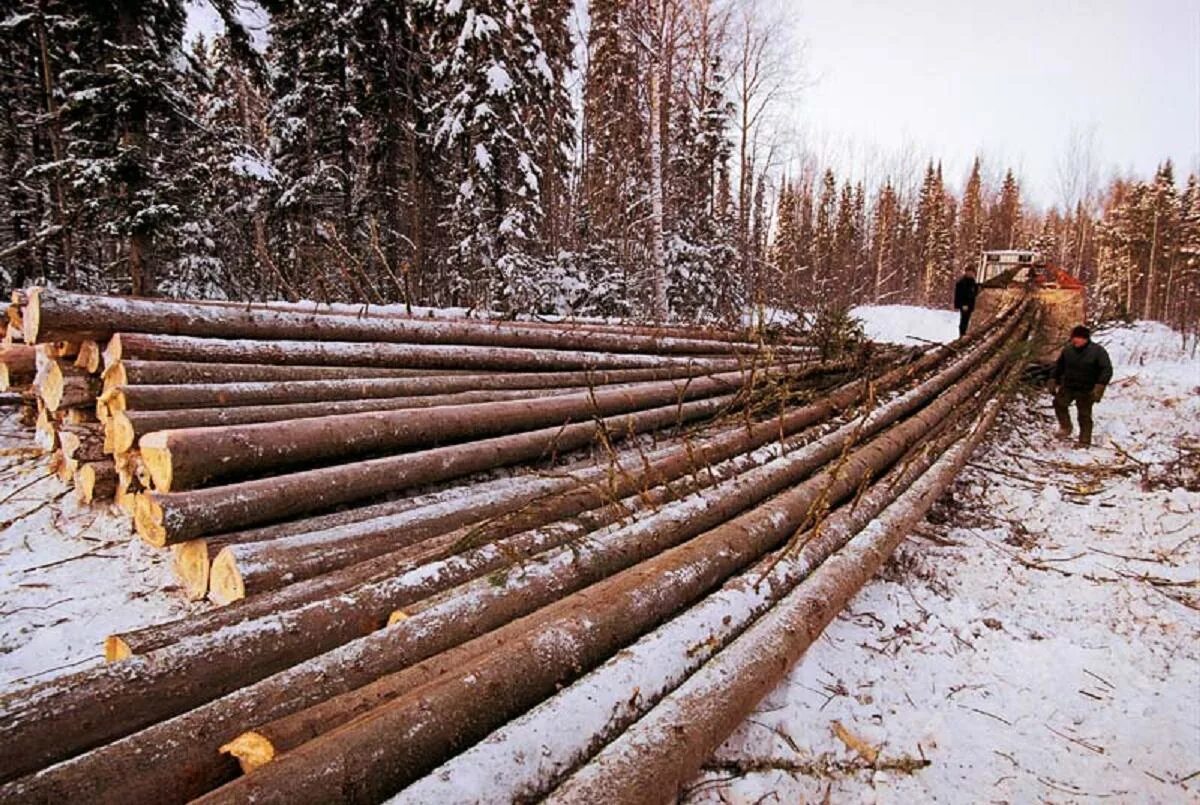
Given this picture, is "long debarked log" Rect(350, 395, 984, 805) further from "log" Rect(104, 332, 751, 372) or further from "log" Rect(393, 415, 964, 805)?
"log" Rect(104, 332, 751, 372)

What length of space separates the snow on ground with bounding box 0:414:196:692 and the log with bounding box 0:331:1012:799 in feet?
3.09

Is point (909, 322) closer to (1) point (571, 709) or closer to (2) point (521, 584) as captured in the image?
(2) point (521, 584)

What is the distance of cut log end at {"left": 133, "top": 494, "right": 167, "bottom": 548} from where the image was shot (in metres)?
3.01

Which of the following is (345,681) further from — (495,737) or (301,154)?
(301,154)

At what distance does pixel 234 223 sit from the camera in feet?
70.7

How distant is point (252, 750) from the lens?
1.66 metres

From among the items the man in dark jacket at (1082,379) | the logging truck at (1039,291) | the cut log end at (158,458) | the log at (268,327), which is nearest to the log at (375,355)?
the log at (268,327)

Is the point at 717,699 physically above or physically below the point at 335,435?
below

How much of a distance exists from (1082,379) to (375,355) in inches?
332

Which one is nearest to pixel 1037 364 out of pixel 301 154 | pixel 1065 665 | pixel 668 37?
pixel 1065 665

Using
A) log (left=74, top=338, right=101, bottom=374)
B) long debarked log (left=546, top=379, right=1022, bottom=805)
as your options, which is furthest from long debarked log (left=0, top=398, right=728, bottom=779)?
log (left=74, top=338, right=101, bottom=374)

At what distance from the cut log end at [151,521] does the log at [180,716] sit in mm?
1107

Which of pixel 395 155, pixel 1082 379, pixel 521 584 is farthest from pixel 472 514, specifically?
pixel 395 155

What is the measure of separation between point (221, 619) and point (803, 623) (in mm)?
2501
